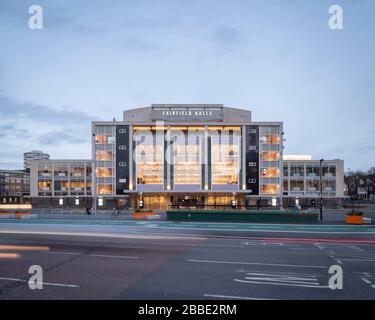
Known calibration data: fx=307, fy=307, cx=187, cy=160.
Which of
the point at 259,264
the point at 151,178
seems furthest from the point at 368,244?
the point at 151,178

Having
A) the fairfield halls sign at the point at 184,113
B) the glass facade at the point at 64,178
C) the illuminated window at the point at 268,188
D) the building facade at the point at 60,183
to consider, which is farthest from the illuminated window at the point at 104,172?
the illuminated window at the point at 268,188

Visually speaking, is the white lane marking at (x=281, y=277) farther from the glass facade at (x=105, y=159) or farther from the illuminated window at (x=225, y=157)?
the glass facade at (x=105, y=159)

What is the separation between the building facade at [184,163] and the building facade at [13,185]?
78043 millimetres

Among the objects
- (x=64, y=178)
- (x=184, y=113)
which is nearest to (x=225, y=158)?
(x=184, y=113)

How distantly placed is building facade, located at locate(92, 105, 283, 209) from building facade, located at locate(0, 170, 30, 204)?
78.0 m

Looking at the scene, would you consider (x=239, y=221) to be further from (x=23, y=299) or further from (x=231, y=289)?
(x=23, y=299)

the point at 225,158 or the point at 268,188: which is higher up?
the point at 225,158

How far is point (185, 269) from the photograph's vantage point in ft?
42.3

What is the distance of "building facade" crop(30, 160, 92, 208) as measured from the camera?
81938mm

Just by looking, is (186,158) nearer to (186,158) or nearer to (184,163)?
(186,158)

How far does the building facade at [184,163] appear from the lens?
7288cm

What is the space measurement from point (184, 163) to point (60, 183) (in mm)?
36725

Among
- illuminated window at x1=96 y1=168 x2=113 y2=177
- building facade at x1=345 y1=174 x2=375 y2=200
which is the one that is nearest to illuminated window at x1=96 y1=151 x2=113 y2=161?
illuminated window at x1=96 y1=168 x2=113 y2=177

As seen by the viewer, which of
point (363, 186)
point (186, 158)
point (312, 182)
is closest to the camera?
point (186, 158)
